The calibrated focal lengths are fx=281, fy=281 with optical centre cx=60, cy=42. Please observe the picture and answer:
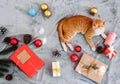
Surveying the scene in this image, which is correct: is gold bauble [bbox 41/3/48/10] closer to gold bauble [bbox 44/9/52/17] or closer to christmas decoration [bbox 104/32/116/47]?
gold bauble [bbox 44/9/52/17]

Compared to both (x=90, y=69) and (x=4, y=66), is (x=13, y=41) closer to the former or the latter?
(x=4, y=66)

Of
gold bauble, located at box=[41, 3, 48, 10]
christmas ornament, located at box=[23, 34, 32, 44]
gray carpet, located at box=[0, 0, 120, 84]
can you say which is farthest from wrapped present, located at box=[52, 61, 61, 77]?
gold bauble, located at box=[41, 3, 48, 10]

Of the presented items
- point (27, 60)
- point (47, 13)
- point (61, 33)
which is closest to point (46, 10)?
point (47, 13)

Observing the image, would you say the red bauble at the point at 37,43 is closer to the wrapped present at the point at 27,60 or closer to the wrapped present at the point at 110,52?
the wrapped present at the point at 27,60

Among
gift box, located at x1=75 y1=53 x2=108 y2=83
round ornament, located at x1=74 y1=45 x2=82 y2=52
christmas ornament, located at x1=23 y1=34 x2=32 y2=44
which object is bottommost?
gift box, located at x1=75 y1=53 x2=108 y2=83

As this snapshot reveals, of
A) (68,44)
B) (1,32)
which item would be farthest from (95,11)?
(1,32)

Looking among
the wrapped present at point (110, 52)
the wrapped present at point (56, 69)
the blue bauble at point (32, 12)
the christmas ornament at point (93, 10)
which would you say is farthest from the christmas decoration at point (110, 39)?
the blue bauble at point (32, 12)
